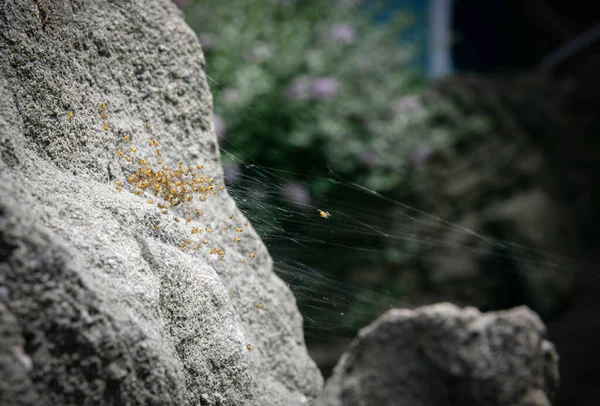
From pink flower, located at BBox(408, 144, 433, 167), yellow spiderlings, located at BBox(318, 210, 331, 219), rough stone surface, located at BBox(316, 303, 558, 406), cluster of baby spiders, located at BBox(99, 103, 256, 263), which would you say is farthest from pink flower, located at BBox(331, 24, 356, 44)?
rough stone surface, located at BBox(316, 303, 558, 406)

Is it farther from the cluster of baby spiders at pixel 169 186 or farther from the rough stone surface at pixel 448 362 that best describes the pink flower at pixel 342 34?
the rough stone surface at pixel 448 362

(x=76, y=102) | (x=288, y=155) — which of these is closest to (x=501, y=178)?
(x=288, y=155)

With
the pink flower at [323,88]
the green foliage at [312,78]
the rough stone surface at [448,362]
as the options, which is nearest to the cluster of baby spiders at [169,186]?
the rough stone surface at [448,362]

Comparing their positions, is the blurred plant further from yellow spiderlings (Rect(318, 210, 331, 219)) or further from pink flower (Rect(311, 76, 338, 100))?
yellow spiderlings (Rect(318, 210, 331, 219))

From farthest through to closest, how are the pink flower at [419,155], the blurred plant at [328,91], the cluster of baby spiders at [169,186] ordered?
the pink flower at [419,155]
the blurred plant at [328,91]
the cluster of baby spiders at [169,186]

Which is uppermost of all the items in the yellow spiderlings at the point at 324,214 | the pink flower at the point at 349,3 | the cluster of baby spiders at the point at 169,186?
the pink flower at the point at 349,3

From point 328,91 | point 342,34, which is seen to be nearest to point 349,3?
point 342,34

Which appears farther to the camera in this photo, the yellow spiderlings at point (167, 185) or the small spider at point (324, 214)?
the small spider at point (324, 214)
